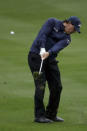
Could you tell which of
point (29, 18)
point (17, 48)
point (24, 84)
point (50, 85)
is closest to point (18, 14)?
point (29, 18)

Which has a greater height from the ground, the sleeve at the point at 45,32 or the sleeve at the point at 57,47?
the sleeve at the point at 45,32

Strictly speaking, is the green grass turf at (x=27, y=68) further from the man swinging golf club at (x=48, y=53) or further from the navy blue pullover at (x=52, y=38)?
the navy blue pullover at (x=52, y=38)

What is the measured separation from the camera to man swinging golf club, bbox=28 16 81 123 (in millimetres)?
8422

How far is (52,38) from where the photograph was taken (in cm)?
856

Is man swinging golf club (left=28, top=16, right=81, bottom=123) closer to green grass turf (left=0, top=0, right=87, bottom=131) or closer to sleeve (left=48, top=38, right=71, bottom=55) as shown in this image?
sleeve (left=48, top=38, right=71, bottom=55)

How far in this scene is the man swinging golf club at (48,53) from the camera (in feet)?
27.6

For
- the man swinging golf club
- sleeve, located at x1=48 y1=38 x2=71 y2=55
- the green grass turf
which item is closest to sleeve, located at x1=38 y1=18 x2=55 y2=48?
the man swinging golf club

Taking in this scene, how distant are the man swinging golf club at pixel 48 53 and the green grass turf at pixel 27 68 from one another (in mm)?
484

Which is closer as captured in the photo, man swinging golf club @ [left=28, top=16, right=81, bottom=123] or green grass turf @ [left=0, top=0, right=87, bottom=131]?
man swinging golf club @ [left=28, top=16, right=81, bottom=123]

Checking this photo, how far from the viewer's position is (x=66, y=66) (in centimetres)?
1370

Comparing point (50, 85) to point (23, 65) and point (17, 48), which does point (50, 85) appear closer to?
point (23, 65)

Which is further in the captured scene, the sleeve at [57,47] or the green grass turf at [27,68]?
the green grass turf at [27,68]

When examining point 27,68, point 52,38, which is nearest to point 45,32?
point 52,38

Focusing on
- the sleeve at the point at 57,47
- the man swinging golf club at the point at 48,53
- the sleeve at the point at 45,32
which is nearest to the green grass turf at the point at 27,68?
the man swinging golf club at the point at 48,53
